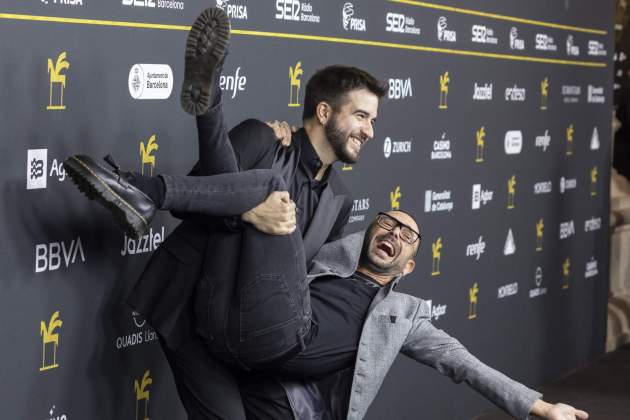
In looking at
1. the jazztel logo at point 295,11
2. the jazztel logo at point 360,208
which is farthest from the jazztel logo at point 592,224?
the jazztel logo at point 295,11

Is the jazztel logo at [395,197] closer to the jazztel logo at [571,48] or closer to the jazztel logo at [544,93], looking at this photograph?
the jazztel logo at [544,93]

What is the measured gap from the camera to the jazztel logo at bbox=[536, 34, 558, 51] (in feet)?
20.3

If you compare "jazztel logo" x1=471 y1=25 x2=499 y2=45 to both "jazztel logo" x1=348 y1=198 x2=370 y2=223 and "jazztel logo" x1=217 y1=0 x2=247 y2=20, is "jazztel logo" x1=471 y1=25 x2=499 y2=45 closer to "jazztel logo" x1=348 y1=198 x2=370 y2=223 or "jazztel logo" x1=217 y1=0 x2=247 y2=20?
"jazztel logo" x1=348 y1=198 x2=370 y2=223

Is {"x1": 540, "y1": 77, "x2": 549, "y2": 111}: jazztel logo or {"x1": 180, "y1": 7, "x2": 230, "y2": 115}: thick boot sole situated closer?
{"x1": 180, "y1": 7, "x2": 230, "y2": 115}: thick boot sole

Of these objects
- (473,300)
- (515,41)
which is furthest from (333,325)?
(515,41)

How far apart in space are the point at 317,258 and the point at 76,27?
982mm

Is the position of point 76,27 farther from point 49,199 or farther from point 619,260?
point 619,260

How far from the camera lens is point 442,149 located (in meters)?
5.36

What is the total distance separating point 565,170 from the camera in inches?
260

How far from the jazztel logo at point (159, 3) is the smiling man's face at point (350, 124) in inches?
24.7

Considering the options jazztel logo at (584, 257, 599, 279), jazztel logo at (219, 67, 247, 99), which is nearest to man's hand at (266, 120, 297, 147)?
jazztel logo at (219, 67, 247, 99)

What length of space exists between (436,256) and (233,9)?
1916 millimetres

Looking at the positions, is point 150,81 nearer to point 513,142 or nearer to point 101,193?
point 101,193

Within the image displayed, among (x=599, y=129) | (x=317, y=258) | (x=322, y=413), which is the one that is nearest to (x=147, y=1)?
(x=317, y=258)
